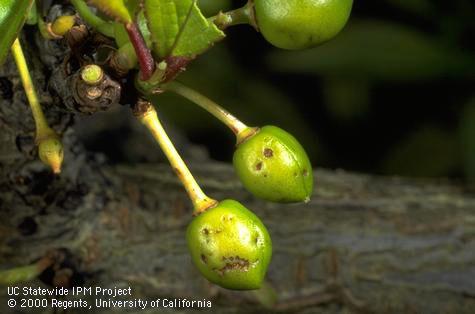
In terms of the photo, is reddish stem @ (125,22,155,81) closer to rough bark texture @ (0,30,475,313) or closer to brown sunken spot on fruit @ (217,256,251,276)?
brown sunken spot on fruit @ (217,256,251,276)

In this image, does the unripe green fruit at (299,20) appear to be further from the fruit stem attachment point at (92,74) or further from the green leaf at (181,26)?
the fruit stem attachment point at (92,74)

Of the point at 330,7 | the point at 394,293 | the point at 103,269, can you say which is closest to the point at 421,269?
the point at 394,293

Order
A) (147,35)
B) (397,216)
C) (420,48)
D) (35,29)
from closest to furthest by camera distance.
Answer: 1. (147,35)
2. (35,29)
3. (397,216)
4. (420,48)

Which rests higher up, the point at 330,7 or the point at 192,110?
the point at 330,7

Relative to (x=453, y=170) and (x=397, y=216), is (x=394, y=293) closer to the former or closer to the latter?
(x=397, y=216)

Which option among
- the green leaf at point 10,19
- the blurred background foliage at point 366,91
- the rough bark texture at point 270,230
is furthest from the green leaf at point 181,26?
the blurred background foliage at point 366,91

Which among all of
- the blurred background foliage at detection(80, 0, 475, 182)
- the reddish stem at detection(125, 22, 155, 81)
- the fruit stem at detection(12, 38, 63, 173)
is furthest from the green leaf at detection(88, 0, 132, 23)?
the blurred background foliage at detection(80, 0, 475, 182)

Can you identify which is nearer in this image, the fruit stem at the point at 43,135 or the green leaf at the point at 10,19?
the green leaf at the point at 10,19

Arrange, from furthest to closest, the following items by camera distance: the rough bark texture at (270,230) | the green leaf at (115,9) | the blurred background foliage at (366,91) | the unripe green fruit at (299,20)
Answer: the blurred background foliage at (366,91) → the rough bark texture at (270,230) → the unripe green fruit at (299,20) → the green leaf at (115,9)
